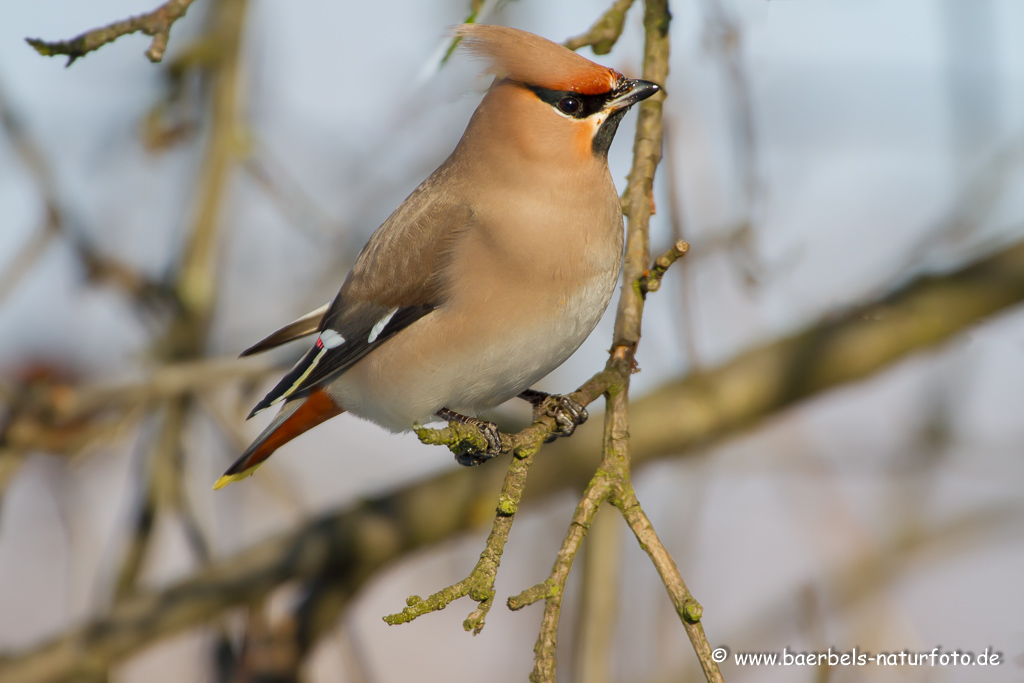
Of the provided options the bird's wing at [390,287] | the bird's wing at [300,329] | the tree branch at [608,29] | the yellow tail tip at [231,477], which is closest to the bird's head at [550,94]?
the tree branch at [608,29]

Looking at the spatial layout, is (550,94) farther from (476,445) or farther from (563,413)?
(476,445)

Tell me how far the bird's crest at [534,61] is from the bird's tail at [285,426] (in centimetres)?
115

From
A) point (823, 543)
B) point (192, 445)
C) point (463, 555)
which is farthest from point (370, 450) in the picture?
point (823, 543)

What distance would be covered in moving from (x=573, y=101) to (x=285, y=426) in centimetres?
139

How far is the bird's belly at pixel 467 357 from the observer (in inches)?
102

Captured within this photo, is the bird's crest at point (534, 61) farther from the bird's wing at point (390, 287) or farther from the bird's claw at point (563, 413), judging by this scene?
the bird's claw at point (563, 413)

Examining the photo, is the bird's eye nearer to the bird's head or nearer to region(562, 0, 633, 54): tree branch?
the bird's head

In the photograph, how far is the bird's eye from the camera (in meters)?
2.77

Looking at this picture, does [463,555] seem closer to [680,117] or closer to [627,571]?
[627,571]

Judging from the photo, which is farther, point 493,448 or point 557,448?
point 557,448

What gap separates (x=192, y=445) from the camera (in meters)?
4.43

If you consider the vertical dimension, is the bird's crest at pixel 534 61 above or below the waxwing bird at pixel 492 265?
above

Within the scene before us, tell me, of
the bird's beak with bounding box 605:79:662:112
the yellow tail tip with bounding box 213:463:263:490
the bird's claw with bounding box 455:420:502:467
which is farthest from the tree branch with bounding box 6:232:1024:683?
the bird's beak with bounding box 605:79:662:112

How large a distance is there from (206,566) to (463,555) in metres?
1.45
